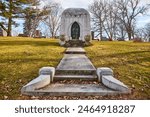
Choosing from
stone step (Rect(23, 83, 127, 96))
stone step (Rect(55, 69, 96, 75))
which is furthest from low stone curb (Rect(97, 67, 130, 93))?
stone step (Rect(55, 69, 96, 75))

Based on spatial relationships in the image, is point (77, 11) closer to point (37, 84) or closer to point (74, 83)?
point (74, 83)

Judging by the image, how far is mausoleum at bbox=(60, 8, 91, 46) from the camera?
23.5m

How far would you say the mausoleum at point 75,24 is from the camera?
2355cm

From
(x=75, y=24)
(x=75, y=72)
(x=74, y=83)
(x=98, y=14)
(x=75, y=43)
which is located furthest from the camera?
(x=98, y=14)

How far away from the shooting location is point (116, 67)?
1057 centimetres

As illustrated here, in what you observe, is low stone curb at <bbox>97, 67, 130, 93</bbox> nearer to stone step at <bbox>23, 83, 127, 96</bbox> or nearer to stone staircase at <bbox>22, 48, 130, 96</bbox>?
stone staircase at <bbox>22, 48, 130, 96</bbox>

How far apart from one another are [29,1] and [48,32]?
2408 centimetres

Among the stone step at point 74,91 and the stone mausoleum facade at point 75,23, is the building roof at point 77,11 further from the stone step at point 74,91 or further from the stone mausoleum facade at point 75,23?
the stone step at point 74,91

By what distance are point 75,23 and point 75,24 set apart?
0.29ft

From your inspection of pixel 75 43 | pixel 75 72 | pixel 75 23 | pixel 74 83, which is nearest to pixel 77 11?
pixel 75 23

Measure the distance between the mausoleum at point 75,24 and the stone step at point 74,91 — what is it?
15.6 m

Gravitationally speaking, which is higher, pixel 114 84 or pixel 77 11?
pixel 77 11


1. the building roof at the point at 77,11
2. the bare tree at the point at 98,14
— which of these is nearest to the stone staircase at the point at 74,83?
the building roof at the point at 77,11

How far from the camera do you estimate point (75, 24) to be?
23812 millimetres
